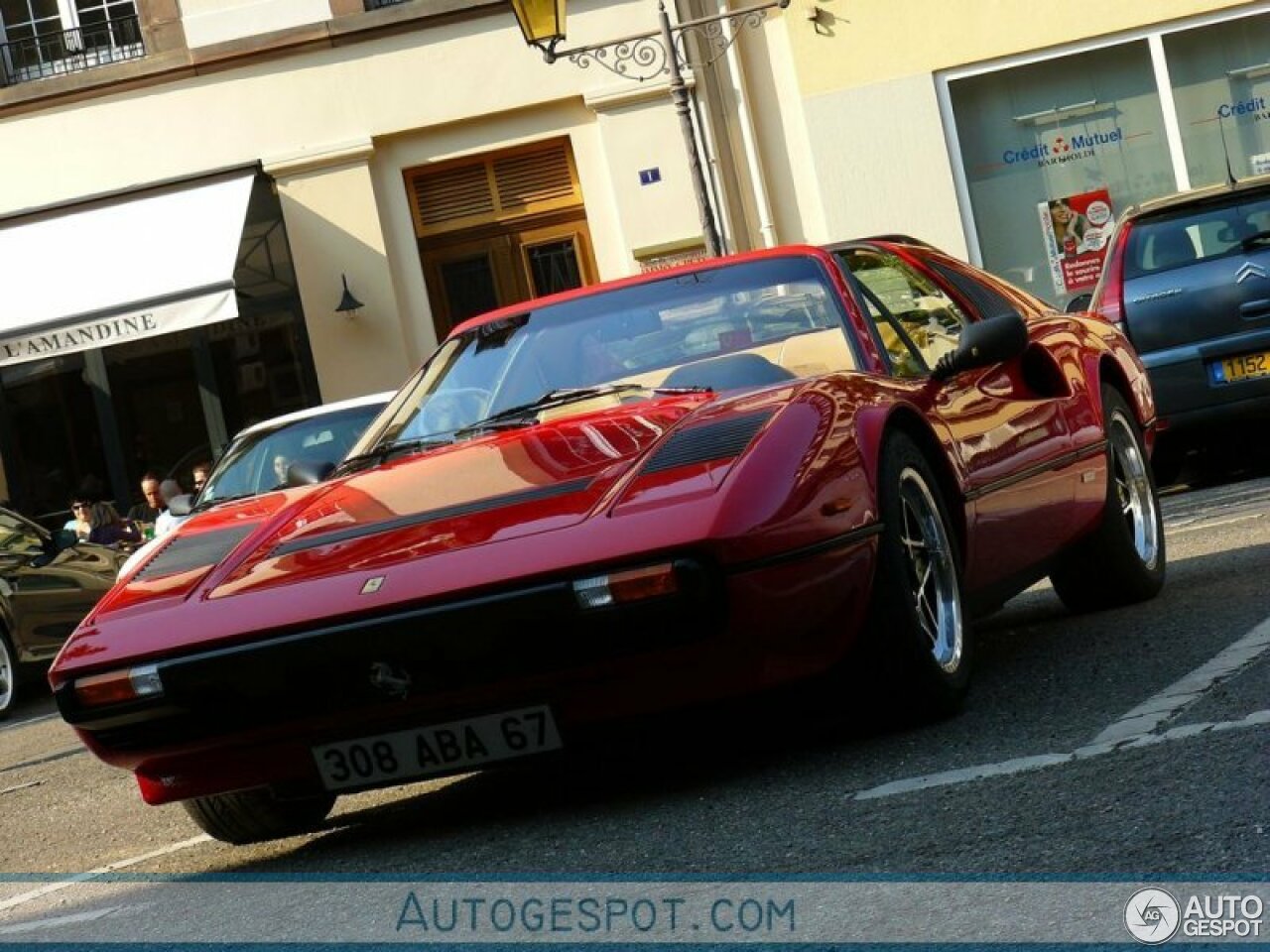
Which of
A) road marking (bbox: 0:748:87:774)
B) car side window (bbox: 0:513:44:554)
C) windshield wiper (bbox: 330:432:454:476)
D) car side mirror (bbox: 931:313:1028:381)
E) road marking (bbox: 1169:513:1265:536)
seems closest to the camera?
car side mirror (bbox: 931:313:1028:381)

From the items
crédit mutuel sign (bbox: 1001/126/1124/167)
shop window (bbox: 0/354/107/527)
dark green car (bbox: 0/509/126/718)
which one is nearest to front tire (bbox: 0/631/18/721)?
dark green car (bbox: 0/509/126/718)

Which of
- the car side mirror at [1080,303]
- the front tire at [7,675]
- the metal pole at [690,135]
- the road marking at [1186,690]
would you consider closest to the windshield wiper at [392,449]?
the road marking at [1186,690]

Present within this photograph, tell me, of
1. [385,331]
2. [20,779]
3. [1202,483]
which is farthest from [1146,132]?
[20,779]

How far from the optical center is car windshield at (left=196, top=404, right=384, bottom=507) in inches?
481

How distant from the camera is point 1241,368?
38.8ft

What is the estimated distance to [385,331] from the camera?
69.9 feet

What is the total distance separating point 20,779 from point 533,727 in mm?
5208

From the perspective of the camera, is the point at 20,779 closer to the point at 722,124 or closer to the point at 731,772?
the point at 731,772

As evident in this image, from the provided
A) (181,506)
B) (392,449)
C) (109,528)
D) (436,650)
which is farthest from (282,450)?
(436,650)

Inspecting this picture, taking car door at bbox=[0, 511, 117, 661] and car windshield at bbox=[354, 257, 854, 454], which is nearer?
car windshield at bbox=[354, 257, 854, 454]

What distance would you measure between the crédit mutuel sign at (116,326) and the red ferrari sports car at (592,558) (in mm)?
12306

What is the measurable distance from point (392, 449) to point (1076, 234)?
15573 mm

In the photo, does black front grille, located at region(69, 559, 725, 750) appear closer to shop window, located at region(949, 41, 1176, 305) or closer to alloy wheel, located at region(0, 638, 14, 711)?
alloy wheel, located at region(0, 638, 14, 711)

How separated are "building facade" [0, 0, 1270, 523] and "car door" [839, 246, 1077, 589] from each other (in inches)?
550
